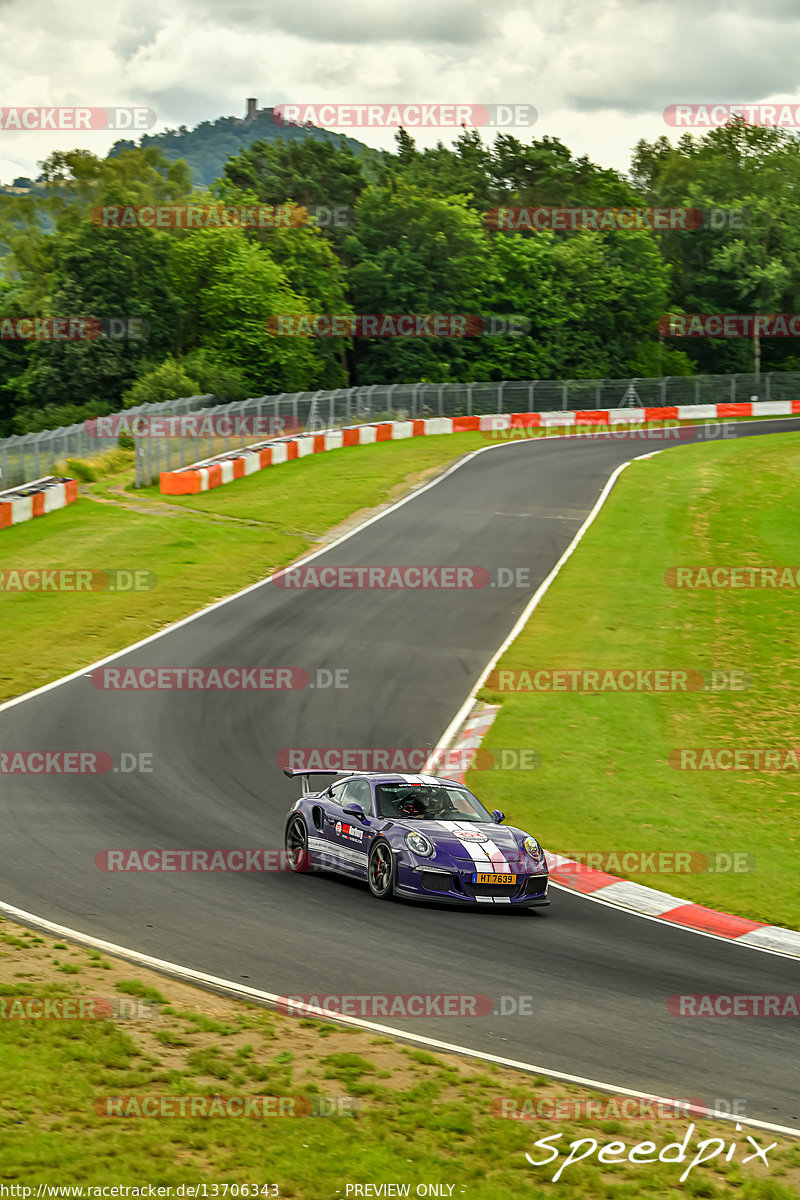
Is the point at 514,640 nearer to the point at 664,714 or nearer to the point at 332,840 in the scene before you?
the point at 664,714

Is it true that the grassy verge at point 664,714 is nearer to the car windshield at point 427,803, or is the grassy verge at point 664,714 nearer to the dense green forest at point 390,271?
the car windshield at point 427,803

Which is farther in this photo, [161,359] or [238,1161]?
[161,359]

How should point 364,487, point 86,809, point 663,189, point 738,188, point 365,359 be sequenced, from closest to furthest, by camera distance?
point 86,809 → point 364,487 → point 365,359 → point 738,188 → point 663,189

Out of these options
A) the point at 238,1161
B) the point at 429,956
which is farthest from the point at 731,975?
the point at 238,1161

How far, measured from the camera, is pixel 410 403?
202 ft

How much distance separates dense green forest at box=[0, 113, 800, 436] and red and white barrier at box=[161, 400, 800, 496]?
30.0 feet

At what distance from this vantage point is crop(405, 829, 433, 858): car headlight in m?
13.3

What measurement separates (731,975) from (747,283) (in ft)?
270

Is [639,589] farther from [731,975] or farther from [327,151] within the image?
[327,151]

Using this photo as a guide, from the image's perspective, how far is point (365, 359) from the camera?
3063 inches

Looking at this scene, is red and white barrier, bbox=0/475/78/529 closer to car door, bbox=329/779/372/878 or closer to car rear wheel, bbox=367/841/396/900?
car door, bbox=329/779/372/878

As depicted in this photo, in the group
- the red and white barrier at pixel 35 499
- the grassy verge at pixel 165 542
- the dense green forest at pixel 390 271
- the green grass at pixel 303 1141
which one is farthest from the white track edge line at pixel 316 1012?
the dense green forest at pixel 390 271

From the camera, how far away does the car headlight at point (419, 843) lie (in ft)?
43.5

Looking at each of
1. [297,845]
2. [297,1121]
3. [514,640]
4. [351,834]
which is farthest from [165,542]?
[297,1121]
